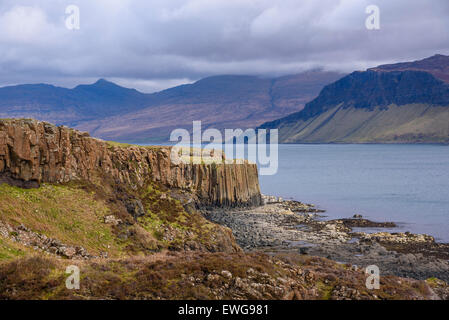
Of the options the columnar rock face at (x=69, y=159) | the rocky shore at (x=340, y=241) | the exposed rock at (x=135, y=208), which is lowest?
the rocky shore at (x=340, y=241)

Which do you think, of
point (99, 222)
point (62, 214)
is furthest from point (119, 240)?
point (62, 214)

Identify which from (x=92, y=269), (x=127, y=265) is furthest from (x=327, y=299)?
(x=92, y=269)

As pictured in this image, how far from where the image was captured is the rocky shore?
47.2 m

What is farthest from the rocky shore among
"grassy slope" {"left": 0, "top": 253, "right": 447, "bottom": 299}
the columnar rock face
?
"grassy slope" {"left": 0, "top": 253, "right": 447, "bottom": 299}

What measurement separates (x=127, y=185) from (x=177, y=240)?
11.1 meters

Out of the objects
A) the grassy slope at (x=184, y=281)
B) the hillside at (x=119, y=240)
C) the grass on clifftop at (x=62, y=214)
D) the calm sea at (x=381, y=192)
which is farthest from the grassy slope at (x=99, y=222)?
the calm sea at (x=381, y=192)

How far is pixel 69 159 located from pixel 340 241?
36869 millimetres

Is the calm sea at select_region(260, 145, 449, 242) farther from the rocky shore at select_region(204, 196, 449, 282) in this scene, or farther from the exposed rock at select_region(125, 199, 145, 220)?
the exposed rock at select_region(125, 199, 145, 220)

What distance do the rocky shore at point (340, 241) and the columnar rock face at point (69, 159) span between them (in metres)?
12.6

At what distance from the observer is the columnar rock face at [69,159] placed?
36.7 metres

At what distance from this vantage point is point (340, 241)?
197 feet

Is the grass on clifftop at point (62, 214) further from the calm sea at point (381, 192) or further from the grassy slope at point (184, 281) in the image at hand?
the calm sea at point (381, 192)

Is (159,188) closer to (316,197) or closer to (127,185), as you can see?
(127,185)

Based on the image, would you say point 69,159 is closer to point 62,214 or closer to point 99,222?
point 62,214
